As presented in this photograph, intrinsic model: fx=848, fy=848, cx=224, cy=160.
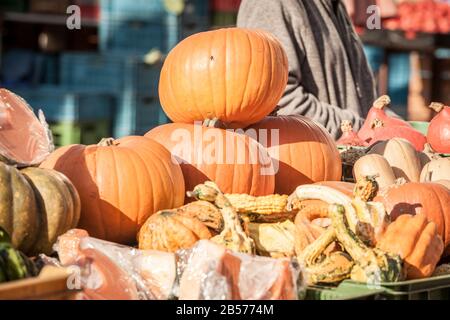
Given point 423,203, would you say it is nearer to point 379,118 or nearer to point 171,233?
point 171,233

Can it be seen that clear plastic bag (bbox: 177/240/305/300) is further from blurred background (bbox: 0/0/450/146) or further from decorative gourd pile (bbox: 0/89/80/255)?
blurred background (bbox: 0/0/450/146)

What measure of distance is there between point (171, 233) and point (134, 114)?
22.6 feet

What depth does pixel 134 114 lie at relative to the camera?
357 inches

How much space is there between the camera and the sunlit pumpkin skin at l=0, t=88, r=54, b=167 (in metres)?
2.44

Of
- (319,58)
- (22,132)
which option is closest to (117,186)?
(22,132)

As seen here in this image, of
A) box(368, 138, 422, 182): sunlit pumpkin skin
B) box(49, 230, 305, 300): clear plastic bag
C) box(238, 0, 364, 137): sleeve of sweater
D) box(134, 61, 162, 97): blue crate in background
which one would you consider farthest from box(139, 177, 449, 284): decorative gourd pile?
box(134, 61, 162, 97): blue crate in background

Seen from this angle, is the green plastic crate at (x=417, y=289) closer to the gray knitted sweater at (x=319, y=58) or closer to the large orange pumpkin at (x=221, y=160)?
the large orange pumpkin at (x=221, y=160)

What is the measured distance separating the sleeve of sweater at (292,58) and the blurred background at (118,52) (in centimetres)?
405

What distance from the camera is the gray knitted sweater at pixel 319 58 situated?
4.51 meters

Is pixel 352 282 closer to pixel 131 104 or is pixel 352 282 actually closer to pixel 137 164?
pixel 137 164

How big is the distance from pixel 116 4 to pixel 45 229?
733cm

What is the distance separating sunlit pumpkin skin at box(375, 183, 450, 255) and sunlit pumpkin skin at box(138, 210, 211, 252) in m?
0.66

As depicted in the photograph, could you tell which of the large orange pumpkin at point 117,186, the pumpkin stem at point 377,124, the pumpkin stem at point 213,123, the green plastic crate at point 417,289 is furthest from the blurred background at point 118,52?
the green plastic crate at point 417,289

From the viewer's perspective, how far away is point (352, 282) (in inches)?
84.3
